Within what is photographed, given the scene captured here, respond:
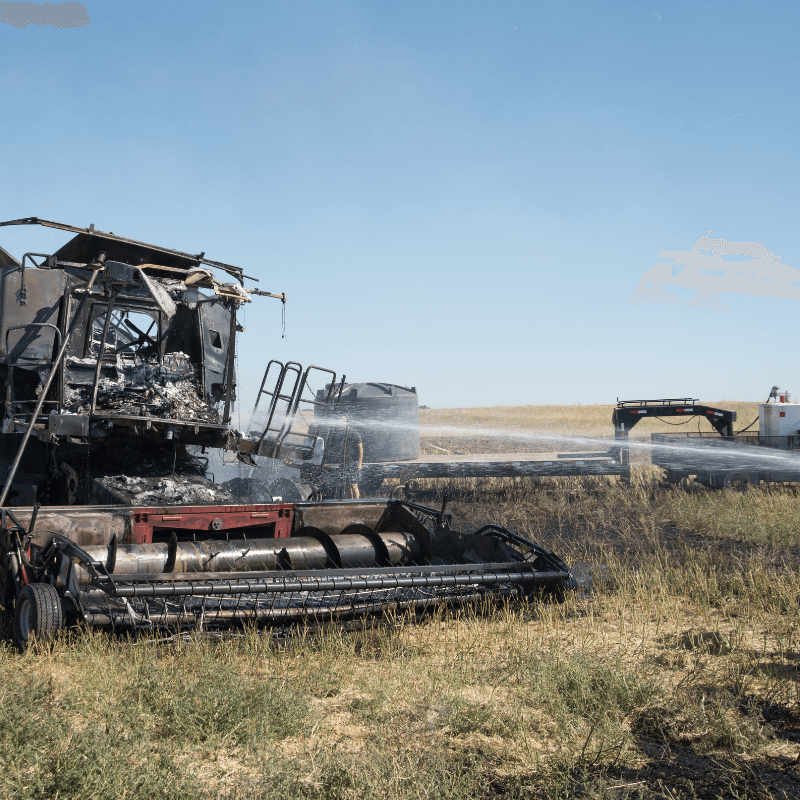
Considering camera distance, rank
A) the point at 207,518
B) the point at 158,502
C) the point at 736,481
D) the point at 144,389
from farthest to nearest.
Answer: the point at 736,481, the point at 144,389, the point at 158,502, the point at 207,518

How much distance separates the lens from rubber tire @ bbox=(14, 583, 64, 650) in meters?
4.47

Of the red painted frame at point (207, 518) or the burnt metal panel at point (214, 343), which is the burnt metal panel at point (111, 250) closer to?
the burnt metal panel at point (214, 343)

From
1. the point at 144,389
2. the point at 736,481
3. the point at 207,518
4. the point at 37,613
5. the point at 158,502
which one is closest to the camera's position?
the point at 37,613

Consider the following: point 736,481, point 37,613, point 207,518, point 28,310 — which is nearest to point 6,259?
point 28,310

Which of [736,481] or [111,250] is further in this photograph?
[736,481]

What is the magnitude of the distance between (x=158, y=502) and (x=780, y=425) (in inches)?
587

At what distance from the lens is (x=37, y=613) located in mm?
4488

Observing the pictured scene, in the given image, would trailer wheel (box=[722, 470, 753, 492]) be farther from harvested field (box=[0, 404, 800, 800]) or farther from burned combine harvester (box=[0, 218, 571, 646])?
burned combine harvester (box=[0, 218, 571, 646])

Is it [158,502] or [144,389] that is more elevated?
[144,389]

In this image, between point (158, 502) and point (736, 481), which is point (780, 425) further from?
point (158, 502)

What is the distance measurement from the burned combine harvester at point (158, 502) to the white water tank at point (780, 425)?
464 inches

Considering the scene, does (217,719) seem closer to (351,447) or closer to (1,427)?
(1,427)

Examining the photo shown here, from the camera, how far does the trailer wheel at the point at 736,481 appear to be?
1477 centimetres

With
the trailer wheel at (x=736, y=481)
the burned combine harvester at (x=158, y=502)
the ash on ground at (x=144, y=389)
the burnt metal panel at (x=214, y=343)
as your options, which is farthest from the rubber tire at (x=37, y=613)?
the trailer wheel at (x=736, y=481)
